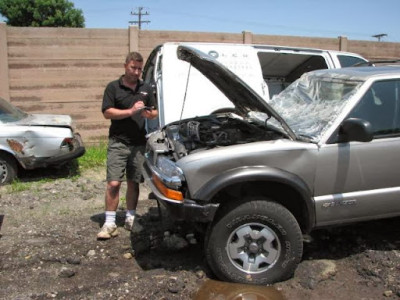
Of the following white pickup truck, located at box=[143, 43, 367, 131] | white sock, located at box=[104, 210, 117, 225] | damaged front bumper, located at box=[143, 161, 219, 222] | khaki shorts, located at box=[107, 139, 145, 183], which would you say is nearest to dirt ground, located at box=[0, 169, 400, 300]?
white sock, located at box=[104, 210, 117, 225]

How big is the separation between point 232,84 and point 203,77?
9.57 ft

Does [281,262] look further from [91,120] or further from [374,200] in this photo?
[91,120]

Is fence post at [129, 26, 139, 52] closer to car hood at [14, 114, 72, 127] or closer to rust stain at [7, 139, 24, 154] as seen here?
car hood at [14, 114, 72, 127]

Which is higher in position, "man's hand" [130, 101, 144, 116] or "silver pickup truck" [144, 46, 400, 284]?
"man's hand" [130, 101, 144, 116]

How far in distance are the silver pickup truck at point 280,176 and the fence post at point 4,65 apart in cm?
573

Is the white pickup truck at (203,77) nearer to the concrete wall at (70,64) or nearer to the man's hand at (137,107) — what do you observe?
the man's hand at (137,107)

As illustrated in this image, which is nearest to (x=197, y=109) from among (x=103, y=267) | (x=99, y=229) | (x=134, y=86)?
(x=134, y=86)

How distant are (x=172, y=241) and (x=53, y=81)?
19.0ft

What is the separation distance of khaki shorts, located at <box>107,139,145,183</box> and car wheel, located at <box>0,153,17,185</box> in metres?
2.57

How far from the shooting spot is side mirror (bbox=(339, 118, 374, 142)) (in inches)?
140

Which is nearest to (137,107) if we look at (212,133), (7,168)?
(212,133)

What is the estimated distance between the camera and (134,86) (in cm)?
473

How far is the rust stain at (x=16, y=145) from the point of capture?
653cm

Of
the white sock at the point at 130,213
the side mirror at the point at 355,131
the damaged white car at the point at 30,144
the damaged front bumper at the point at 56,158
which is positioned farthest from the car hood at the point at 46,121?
the side mirror at the point at 355,131
